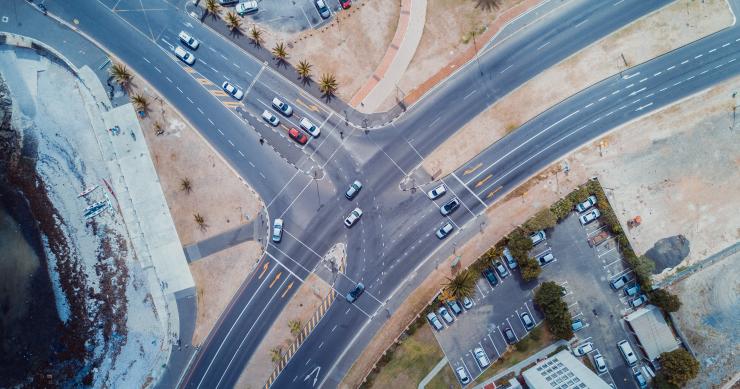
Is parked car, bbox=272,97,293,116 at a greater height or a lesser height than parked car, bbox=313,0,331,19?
lesser

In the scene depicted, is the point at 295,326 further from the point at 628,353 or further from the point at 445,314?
the point at 628,353

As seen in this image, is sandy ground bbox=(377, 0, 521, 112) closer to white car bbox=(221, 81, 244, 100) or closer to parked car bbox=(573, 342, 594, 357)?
white car bbox=(221, 81, 244, 100)

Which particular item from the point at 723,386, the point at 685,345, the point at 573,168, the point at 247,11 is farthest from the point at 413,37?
the point at 723,386

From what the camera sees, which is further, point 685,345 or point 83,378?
point 83,378

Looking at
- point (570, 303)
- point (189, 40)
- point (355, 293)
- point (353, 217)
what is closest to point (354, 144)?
point (353, 217)

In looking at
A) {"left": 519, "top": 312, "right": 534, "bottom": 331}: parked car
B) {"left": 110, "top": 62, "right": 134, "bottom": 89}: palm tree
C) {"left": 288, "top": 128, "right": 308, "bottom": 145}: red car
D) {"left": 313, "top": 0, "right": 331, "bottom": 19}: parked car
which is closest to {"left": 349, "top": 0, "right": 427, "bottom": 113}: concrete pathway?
{"left": 288, "top": 128, "right": 308, "bottom": 145}: red car

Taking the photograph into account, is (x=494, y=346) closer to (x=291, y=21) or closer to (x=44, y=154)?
(x=291, y=21)

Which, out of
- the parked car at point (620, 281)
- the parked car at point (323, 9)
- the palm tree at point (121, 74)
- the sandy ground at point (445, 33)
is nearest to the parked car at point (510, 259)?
the parked car at point (620, 281)
